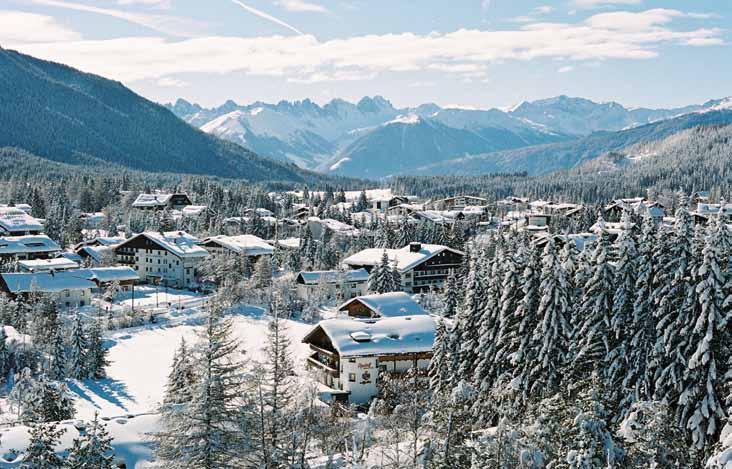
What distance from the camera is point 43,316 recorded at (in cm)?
6212

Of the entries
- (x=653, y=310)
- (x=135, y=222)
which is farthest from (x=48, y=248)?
(x=653, y=310)

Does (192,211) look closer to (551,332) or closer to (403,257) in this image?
(403,257)

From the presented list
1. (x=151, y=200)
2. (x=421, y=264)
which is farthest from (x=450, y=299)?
(x=151, y=200)

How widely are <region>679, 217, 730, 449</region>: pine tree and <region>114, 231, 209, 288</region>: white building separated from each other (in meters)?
70.5

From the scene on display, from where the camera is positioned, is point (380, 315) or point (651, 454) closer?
point (651, 454)

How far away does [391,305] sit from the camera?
192 ft

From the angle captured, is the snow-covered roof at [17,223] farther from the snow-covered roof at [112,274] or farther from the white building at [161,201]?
the white building at [161,201]

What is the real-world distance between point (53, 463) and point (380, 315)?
39.9 metres

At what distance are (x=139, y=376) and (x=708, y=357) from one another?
126ft

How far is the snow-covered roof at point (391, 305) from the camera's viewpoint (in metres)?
57.4

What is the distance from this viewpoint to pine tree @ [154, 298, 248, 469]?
769 inches

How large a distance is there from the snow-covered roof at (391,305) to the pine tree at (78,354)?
62.7 ft

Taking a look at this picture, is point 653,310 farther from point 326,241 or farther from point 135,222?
point 135,222

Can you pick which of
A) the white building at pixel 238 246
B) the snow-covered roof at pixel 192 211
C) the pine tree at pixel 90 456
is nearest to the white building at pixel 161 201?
the snow-covered roof at pixel 192 211
